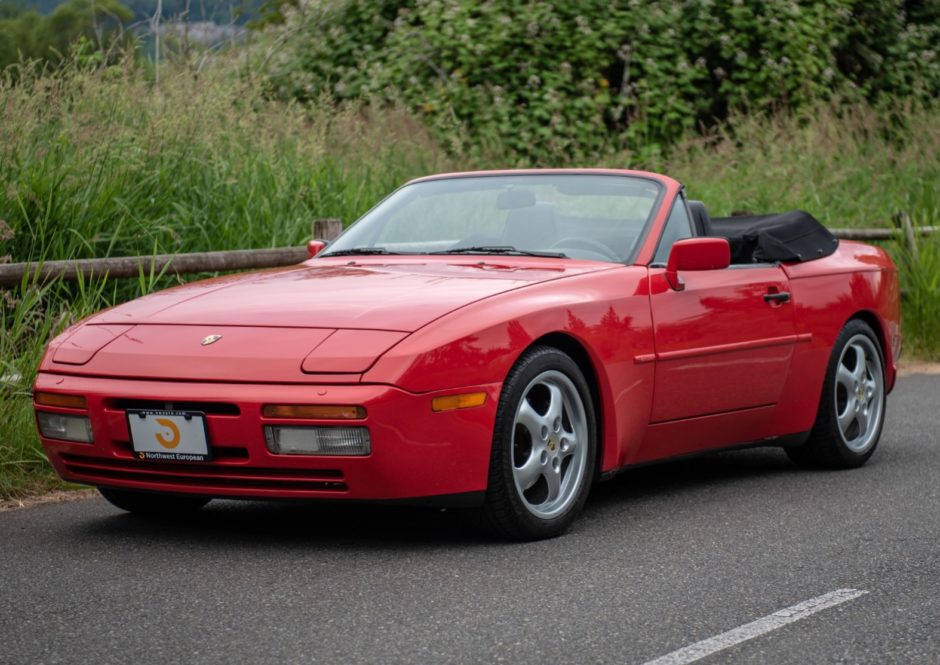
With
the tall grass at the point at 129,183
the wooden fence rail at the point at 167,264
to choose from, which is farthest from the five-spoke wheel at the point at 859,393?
the tall grass at the point at 129,183

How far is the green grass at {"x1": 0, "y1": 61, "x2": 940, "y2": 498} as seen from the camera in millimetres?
7680

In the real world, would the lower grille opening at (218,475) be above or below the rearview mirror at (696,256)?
below

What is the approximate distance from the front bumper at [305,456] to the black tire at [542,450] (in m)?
0.09

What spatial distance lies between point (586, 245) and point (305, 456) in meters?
1.84

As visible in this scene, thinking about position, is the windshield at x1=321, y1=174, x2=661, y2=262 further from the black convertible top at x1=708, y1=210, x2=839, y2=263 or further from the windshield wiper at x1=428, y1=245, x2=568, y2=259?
the black convertible top at x1=708, y1=210, x2=839, y2=263

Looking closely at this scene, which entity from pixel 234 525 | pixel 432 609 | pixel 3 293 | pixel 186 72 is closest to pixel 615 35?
pixel 186 72

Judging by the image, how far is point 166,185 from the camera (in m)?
9.45

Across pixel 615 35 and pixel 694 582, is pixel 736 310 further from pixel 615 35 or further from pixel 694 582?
pixel 615 35

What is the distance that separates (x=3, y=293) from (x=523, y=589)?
11.8 feet

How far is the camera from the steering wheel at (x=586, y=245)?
20.6 ft

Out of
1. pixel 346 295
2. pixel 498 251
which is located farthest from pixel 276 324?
pixel 498 251

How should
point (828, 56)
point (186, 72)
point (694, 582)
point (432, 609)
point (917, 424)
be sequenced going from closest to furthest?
point (432, 609) < point (694, 582) < point (917, 424) < point (186, 72) < point (828, 56)

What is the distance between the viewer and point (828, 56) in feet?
61.9

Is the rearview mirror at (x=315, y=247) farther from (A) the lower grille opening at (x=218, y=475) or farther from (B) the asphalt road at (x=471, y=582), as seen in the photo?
(A) the lower grille opening at (x=218, y=475)
